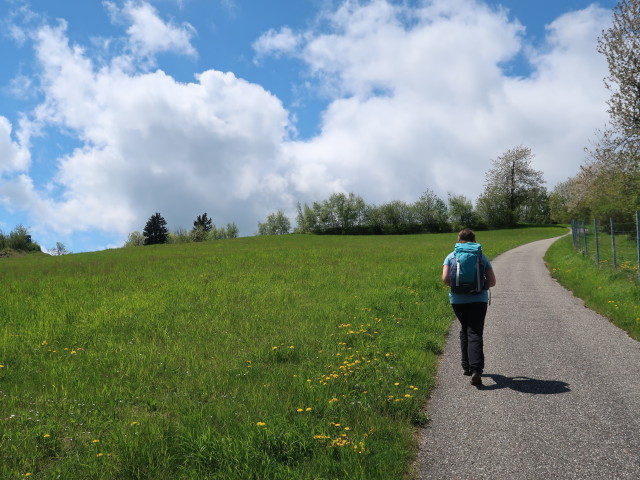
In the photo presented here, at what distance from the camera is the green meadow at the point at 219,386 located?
3.97m

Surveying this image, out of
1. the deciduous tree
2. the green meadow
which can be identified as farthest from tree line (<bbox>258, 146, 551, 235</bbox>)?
the green meadow

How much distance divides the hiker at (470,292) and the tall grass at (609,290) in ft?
13.5

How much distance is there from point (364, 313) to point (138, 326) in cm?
516

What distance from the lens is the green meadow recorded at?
3.97 m

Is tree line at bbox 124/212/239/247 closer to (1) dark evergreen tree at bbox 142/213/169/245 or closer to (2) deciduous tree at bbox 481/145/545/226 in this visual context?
(1) dark evergreen tree at bbox 142/213/169/245

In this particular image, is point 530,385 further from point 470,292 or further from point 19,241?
point 19,241

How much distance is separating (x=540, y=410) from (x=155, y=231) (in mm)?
115677

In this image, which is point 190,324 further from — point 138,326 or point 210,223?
point 210,223

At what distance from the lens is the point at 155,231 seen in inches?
4390

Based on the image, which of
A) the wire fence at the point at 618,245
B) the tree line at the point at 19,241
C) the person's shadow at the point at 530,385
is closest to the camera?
the person's shadow at the point at 530,385

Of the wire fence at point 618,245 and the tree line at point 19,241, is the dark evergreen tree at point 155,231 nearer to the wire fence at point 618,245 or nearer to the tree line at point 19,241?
the tree line at point 19,241

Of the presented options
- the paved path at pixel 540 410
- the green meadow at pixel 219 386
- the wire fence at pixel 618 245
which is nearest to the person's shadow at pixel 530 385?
the paved path at pixel 540 410

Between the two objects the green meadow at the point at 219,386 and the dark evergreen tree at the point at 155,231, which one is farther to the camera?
the dark evergreen tree at the point at 155,231

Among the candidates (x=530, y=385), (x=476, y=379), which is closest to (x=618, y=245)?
(x=530, y=385)
